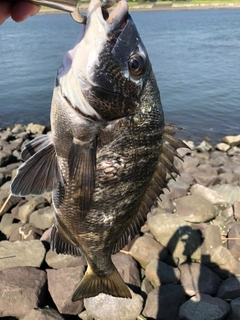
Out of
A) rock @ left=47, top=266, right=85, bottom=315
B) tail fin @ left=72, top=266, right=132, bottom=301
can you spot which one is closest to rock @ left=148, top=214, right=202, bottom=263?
rock @ left=47, top=266, right=85, bottom=315

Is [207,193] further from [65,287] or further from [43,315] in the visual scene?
[43,315]

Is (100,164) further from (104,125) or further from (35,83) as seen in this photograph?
(35,83)

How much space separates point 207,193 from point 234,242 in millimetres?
1688

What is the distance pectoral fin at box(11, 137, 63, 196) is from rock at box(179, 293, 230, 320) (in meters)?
2.77

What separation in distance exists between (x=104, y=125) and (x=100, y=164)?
26cm

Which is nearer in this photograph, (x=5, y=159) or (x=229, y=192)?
(x=229, y=192)

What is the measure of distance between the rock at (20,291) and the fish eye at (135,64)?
3344 millimetres

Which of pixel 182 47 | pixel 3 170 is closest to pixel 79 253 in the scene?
pixel 3 170

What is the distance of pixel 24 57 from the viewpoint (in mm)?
26109

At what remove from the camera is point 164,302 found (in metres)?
4.49

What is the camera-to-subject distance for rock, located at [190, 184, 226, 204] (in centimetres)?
699

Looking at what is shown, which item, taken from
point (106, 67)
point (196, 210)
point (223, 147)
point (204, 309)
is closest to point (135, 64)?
point (106, 67)

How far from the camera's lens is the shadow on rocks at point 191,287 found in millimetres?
4277

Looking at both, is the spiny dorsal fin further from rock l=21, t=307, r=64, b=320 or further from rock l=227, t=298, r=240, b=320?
rock l=227, t=298, r=240, b=320
